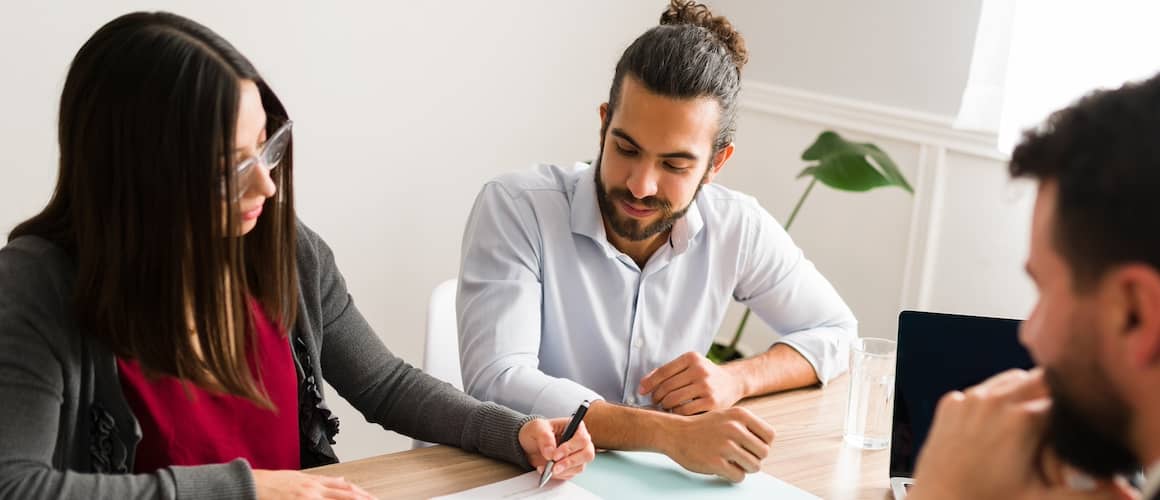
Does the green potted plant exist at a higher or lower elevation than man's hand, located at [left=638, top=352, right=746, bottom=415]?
higher

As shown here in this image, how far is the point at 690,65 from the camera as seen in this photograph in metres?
1.90

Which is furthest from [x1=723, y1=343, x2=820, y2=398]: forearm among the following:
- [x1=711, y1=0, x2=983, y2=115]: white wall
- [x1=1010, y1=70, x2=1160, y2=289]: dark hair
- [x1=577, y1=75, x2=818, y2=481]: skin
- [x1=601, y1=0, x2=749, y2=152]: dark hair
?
[x1=711, y1=0, x2=983, y2=115]: white wall

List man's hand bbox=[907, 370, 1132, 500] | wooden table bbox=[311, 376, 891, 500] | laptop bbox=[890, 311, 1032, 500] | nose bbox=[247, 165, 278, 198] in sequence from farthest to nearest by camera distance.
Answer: laptop bbox=[890, 311, 1032, 500] < wooden table bbox=[311, 376, 891, 500] < nose bbox=[247, 165, 278, 198] < man's hand bbox=[907, 370, 1132, 500]

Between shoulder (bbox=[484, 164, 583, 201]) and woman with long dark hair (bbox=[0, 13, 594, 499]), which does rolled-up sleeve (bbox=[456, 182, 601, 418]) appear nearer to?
shoulder (bbox=[484, 164, 583, 201])

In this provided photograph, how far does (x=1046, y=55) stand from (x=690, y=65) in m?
1.16

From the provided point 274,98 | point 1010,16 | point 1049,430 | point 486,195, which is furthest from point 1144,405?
point 1010,16

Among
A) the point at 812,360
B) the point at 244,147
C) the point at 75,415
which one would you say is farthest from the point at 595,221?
the point at 75,415

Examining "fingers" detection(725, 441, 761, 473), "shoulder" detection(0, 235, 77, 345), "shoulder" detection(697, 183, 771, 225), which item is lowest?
"fingers" detection(725, 441, 761, 473)

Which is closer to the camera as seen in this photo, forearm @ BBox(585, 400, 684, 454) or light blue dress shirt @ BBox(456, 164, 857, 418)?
forearm @ BBox(585, 400, 684, 454)

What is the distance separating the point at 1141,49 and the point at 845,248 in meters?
1.02

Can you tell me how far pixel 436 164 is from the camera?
3119 millimetres

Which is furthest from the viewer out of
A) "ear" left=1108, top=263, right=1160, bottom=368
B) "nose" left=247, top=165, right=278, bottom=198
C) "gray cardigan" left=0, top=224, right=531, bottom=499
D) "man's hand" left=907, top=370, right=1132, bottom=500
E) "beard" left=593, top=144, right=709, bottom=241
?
"beard" left=593, top=144, right=709, bottom=241

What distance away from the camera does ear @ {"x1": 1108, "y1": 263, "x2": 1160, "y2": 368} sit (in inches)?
31.5

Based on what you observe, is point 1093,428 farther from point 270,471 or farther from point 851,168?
point 851,168
